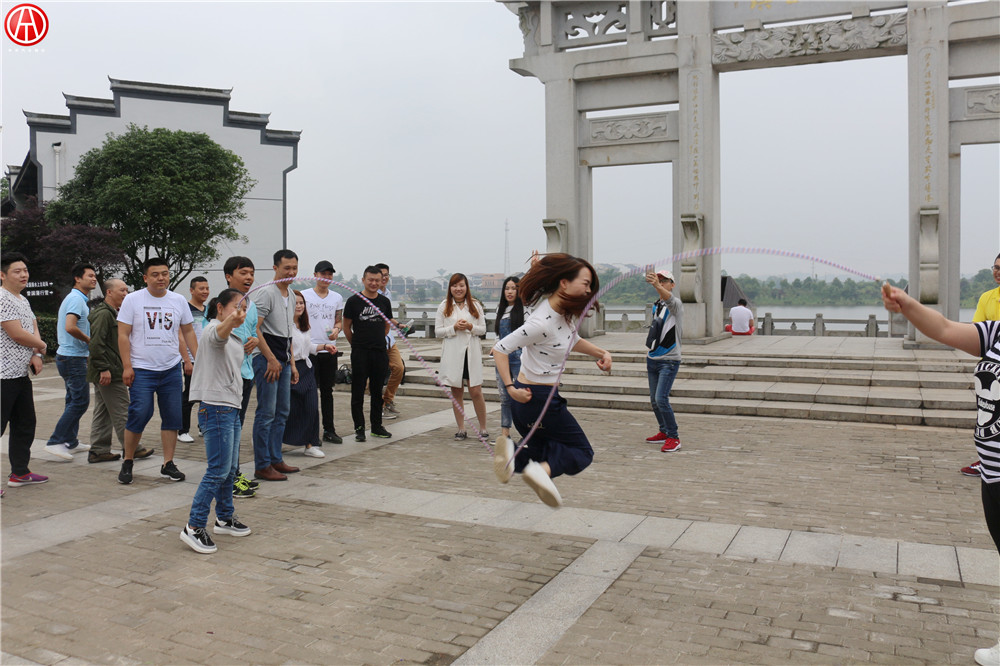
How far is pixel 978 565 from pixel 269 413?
5.78 metres

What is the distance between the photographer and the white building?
38594 mm

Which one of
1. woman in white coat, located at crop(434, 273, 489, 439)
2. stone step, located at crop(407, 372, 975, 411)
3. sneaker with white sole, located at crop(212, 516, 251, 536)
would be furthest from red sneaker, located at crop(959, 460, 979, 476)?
sneaker with white sole, located at crop(212, 516, 251, 536)

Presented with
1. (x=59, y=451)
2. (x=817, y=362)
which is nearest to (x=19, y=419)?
(x=59, y=451)

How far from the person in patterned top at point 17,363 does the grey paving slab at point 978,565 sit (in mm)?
7426

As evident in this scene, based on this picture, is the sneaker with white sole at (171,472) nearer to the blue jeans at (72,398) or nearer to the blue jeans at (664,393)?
the blue jeans at (72,398)

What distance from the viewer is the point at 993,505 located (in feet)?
11.7

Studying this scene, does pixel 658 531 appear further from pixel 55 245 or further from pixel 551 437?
pixel 55 245

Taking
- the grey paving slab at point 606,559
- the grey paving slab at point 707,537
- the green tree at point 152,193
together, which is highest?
the green tree at point 152,193

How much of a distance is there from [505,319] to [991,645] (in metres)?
5.99

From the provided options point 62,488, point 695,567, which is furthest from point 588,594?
point 62,488

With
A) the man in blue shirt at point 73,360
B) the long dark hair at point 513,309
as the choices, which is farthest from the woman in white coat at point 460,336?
the man in blue shirt at point 73,360

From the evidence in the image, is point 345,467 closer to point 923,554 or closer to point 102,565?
point 102,565

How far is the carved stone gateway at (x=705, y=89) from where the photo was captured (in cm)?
1584

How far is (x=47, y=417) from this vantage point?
11.4 metres
